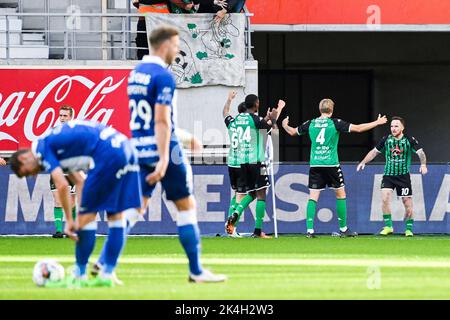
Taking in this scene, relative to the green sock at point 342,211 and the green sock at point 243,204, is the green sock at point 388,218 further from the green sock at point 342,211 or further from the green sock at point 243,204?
the green sock at point 243,204

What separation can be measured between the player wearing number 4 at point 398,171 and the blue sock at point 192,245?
11.5m

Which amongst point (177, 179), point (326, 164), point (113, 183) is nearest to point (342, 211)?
point (326, 164)

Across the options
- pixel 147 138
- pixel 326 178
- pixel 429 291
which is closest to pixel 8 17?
pixel 326 178

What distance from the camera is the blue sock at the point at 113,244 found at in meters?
10.8

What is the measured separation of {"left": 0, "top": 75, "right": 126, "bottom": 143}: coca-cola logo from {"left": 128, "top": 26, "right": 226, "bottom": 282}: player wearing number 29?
543 inches

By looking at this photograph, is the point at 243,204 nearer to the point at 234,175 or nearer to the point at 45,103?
the point at 234,175

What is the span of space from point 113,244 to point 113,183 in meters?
0.52

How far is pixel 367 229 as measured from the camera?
2311cm

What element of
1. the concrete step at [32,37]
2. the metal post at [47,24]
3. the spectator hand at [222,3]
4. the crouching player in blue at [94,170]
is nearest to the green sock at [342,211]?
the spectator hand at [222,3]

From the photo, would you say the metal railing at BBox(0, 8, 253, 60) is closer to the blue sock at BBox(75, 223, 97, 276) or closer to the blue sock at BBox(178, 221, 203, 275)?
the blue sock at BBox(178, 221, 203, 275)

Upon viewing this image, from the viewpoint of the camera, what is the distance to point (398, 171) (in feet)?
73.8

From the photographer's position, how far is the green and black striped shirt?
73.8 feet
